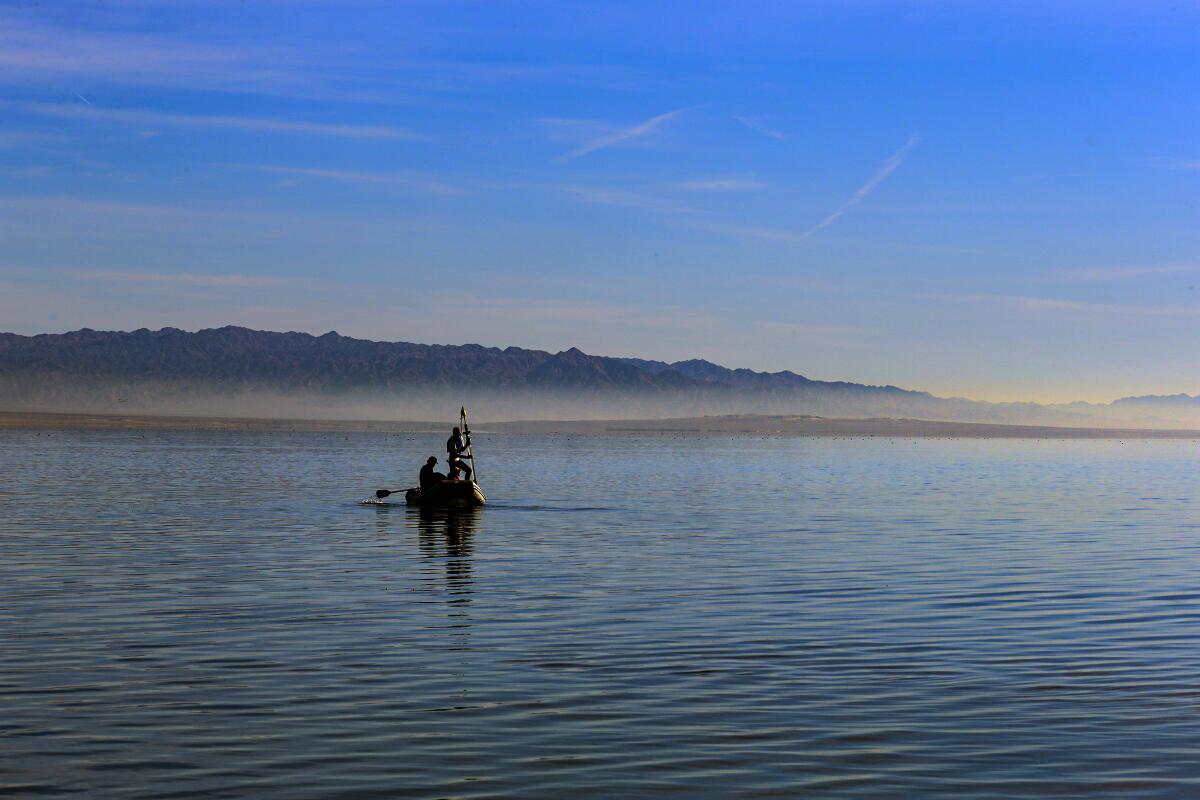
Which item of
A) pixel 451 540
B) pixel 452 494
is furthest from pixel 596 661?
pixel 452 494

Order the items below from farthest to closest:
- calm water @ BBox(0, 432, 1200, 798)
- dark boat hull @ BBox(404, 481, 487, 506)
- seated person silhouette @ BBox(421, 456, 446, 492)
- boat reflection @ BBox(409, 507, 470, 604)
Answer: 1. seated person silhouette @ BBox(421, 456, 446, 492)
2. dark boat hull @ BBox(404, 481, 487, 506)
3. boat reflection @ BBox(409, 507, 470, 604)
4. calm water @ BBox(0, 432, 1200, 798)

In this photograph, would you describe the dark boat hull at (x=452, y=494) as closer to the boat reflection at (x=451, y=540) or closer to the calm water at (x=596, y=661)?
the boat reflection at (x=451, y=540)

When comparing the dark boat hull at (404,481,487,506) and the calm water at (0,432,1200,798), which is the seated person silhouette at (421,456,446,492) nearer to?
the dark boat hull at (404,481,487,506)

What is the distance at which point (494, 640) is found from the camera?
21.2m

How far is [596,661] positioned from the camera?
1922cm

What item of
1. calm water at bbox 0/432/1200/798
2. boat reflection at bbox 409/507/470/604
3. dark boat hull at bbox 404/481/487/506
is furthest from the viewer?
dark boat hull at bbox 404/481/487/506

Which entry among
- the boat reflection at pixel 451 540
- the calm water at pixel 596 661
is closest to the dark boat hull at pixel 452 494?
the boat reflection at pixel 451 540

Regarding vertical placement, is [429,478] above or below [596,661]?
above

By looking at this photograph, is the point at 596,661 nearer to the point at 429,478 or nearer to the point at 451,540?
the point at 451,540

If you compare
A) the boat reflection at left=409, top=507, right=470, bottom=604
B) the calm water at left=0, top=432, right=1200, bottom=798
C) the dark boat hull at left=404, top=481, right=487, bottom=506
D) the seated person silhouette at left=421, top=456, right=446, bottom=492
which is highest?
the seated person silhouette at left=421, top=456, right=446, bottom=492

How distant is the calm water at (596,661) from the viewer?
1352cm

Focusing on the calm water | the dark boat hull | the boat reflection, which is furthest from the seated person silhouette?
the calm water

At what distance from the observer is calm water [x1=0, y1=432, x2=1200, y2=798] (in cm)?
1352

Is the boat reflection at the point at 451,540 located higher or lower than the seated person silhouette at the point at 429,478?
lower
